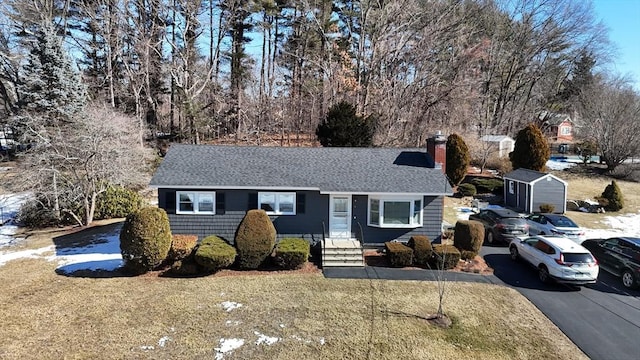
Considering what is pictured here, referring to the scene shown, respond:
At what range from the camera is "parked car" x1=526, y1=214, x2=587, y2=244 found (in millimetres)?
18719

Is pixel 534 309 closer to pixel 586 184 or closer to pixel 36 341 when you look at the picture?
pixel 36 341

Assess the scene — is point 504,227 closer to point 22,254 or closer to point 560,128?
Answer: point 22,254

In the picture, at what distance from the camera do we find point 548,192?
24375 mm

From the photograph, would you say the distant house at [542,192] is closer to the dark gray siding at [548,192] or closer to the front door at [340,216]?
the dark gray siding at [548,192]

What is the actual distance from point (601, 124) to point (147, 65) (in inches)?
1611

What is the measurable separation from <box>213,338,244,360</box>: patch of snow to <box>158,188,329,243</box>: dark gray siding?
6623 mm

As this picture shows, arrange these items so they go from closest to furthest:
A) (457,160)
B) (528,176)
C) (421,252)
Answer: (421,252)
(528,176)
(457,160)

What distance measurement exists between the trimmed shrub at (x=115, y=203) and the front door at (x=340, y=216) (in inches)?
472

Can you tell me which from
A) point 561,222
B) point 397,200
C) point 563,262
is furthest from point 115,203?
point 561,222

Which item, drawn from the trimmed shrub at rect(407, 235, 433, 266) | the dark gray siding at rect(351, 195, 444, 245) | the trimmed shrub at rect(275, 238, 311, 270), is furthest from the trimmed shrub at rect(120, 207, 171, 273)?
the trimmed shrub at rect(407, 235, 433, 266)

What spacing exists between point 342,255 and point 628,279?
10324 mm

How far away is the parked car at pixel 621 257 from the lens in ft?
45.4

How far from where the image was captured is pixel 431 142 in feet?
59.5

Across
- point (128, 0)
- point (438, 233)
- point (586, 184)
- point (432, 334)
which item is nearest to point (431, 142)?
point (438, 233)
